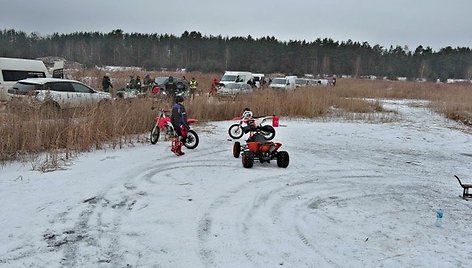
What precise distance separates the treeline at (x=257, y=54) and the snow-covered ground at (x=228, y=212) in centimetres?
7031

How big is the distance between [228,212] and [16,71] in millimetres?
14741

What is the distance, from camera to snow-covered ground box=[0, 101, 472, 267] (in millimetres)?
4297

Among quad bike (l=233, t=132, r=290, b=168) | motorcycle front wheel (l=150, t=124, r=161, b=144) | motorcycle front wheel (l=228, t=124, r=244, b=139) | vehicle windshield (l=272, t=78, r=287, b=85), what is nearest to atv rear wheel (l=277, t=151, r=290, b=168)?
quad bike (l=233, t=132, r=290, b=168)

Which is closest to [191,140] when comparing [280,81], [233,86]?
[233,86]

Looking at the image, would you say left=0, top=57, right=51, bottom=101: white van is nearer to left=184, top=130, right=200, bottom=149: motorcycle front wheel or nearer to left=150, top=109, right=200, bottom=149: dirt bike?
left=150, top=109, right=200, bottom=149: dirt bike

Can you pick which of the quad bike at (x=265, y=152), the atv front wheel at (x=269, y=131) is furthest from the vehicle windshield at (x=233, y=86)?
the quad bike at (x=265, y=152)

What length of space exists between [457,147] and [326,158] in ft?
17.8

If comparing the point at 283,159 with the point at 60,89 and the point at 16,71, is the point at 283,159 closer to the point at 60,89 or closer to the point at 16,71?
the point at 60,89

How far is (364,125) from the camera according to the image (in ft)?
54.2

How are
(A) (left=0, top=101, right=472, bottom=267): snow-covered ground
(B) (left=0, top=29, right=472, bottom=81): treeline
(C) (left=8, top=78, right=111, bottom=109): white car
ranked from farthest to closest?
(B) (left=0, top=29, right=472, bottom=81): treeline
(C) (left=8, top=78, right=111, bottom=109): white car
(A) (left=0, top=101, right=472, bottom=267): snow-covered ground

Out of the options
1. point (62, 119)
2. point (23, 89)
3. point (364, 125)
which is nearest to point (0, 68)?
point (23, 89)

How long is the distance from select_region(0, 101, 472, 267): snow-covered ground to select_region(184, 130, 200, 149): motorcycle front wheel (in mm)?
353

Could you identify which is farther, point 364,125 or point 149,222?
point 364,125

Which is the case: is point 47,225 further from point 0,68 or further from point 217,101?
point 0,68
